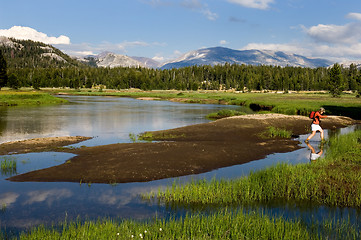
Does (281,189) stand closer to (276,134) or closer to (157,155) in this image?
(157,155)

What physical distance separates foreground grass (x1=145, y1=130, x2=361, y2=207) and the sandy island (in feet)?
13.4

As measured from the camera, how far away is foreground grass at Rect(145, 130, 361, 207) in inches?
547

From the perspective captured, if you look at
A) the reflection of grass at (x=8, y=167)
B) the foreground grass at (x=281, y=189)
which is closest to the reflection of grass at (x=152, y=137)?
the reflection of grass at (x=8, y=167)

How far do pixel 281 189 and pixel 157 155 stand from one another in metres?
9.96

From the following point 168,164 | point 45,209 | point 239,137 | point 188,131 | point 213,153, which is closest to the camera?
point 45,209

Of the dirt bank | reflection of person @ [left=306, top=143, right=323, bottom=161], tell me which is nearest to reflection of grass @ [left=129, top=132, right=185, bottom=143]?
the dirt bank

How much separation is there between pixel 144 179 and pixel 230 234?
8.46 metres

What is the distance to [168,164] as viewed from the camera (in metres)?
20.2

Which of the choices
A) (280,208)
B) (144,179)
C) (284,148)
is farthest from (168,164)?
(284,148)

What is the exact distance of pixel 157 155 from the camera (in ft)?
73.0

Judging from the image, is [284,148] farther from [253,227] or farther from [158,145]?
[253,227]

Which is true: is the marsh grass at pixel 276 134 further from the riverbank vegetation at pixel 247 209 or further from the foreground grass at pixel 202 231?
the foreground grass at pixel 202 231

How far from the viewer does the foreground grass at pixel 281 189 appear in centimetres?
1391

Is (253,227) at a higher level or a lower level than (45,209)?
higher
